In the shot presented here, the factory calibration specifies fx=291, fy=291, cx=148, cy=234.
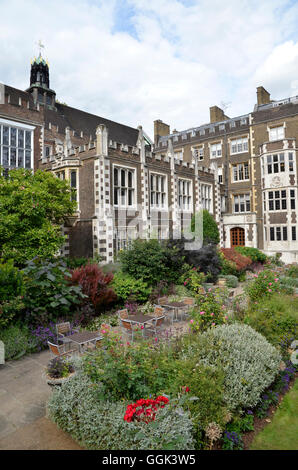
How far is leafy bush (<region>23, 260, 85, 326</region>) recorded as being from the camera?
836cm

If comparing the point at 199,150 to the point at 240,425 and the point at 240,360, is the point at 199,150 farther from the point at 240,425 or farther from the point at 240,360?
the point at 240,425

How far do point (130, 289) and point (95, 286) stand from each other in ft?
6.66

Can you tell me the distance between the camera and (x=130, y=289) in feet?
39.1

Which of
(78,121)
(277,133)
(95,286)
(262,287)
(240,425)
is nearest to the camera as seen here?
(240,425)

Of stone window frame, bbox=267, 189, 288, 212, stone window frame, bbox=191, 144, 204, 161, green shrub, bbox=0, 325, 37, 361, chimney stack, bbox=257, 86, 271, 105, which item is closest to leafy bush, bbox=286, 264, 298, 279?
stone window frame, bbox=267, 189, 288, 212

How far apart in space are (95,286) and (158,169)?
44.5 feet

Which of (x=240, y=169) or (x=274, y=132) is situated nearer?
(x=274, y=132)

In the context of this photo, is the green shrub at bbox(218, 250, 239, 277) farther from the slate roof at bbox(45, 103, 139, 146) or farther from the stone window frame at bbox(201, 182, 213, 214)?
the slate roof at bbox(45, 103, 139, 146)

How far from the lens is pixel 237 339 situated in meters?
5.85

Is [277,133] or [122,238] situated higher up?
[277,133]

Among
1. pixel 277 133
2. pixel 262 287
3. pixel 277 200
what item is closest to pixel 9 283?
pixel 262 287

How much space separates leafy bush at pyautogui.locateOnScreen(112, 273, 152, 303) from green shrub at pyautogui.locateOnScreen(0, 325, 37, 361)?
4501 mm

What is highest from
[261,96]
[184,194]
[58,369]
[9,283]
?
[261,96]

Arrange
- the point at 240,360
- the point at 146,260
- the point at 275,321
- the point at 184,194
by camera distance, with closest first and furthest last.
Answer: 1. the point at 240,360
2. the point at 275,321
3. the point at 146,260
4. the point at 184,194
